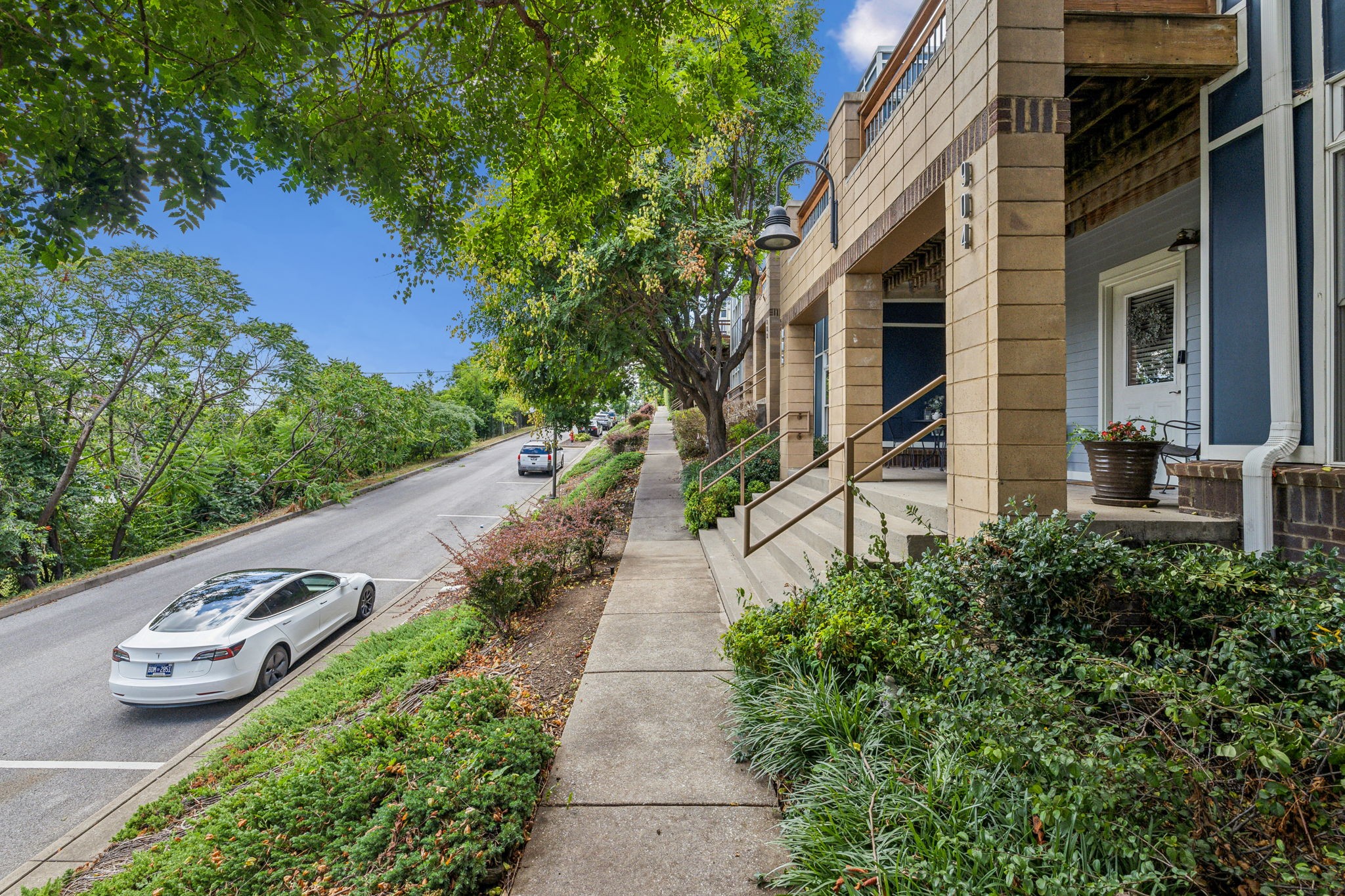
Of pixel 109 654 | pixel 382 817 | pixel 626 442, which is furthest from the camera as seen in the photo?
pixel 626 442

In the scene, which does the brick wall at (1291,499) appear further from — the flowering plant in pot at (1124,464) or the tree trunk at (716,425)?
the tree trunk at (716,425)

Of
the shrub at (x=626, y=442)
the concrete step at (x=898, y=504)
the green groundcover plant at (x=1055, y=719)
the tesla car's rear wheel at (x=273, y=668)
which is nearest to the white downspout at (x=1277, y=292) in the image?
the green groundcover plant at (x=1055, y=719)

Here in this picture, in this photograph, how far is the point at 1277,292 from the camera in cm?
396

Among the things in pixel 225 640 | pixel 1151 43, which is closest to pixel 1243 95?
pixel 1151 43

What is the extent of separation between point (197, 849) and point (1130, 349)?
9014mm

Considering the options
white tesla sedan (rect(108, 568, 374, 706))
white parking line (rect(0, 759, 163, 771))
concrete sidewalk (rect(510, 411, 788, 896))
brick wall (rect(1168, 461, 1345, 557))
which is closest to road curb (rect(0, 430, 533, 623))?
white parking line (rect(0, 759, 163, 771))

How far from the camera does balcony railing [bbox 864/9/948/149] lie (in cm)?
522

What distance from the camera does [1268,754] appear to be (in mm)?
1691

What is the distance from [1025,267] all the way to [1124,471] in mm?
1864

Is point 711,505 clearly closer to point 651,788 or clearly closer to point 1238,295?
point 651,788

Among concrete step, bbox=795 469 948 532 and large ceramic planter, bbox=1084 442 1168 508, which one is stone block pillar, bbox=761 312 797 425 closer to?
concrete step, bbox=795 469 948 532

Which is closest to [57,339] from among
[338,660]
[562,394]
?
[562,394]

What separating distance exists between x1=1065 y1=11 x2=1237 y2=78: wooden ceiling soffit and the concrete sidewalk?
5.50 m

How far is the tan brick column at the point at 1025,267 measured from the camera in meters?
3.98
